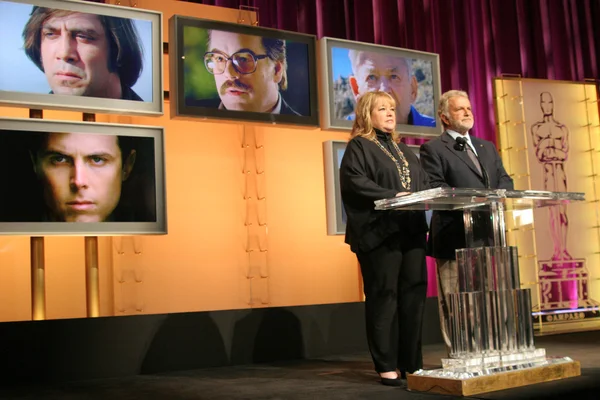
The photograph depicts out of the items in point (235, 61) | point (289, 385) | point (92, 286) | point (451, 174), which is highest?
point (235, 61)

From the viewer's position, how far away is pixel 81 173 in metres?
3.66

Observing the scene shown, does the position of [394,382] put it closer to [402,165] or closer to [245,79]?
[402,165]

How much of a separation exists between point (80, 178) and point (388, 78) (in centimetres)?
200

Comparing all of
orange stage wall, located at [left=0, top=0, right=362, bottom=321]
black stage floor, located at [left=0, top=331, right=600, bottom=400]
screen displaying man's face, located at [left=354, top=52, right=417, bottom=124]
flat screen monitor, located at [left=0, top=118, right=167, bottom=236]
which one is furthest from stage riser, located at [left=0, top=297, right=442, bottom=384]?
screen displaying man's face, located at [left=354, top=52, right=417, bottom=124]

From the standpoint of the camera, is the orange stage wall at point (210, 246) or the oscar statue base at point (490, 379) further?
the orange stage wall at point (210, 246)

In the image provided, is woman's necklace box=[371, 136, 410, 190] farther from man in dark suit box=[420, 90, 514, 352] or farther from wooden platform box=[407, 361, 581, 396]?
wooden platform box=[407, 361, 581, 396]

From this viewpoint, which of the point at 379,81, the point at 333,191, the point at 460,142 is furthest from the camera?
the point at 379,81

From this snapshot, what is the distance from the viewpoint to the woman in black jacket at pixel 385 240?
118 inches

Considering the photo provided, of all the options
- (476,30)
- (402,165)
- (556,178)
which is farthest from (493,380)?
(476,30)

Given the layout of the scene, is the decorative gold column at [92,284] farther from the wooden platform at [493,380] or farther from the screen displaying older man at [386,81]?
the wooden platform at [493,380]

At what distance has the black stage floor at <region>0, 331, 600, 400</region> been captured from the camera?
2.63 m

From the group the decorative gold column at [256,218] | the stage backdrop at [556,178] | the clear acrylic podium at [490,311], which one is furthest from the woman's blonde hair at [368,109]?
the stage backdrop at [556,178]

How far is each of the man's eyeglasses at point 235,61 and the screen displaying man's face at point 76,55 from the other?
1.76 feet

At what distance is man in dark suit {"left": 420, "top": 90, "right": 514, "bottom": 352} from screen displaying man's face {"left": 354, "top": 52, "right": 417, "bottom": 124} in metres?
1.31
